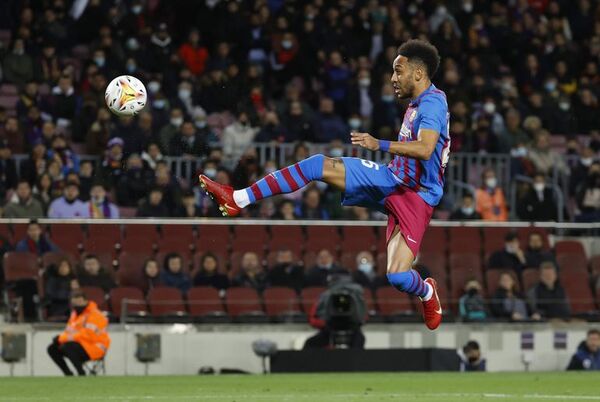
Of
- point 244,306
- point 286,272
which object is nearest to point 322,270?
point 286,272

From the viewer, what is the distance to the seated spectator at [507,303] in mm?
19547

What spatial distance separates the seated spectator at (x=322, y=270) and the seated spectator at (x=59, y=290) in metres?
3.14

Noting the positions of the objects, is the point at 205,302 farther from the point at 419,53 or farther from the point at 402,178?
the point at 419,53

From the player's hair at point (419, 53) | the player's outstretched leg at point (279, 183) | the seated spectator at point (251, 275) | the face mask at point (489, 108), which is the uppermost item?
the face mask at point (489, 108)

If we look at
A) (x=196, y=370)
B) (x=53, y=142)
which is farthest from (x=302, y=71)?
(x=196, y=370)

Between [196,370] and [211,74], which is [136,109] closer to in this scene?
[196,370]

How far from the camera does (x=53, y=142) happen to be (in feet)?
66.9

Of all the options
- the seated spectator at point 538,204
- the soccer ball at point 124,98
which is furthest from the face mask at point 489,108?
the soccer ball at point 124,98

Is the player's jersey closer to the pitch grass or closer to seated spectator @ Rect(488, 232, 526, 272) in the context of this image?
the pitch grass

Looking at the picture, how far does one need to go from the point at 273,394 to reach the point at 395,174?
2603 millimetres

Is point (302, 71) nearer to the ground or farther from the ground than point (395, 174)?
farther from the ground

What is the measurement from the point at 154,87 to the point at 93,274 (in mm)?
4325

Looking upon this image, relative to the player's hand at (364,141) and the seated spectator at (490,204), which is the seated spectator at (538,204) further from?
the player's hand at (364,141)

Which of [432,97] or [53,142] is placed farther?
[53,142]
